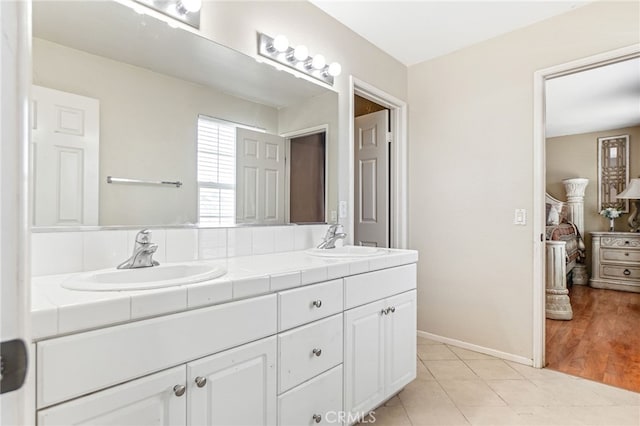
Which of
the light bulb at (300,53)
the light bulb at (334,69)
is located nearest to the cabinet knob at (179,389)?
the light bulb at (300,53)

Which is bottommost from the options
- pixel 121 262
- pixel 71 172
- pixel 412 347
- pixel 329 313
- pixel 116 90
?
pixel 412 347

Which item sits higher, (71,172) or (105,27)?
(105,27)

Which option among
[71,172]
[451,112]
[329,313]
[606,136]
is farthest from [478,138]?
[606,136]

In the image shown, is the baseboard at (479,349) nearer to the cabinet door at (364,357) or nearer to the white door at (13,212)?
the cabinet door at (364,357)

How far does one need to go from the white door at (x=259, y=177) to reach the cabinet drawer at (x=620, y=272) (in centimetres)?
514

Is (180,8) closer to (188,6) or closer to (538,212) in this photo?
(188,6)

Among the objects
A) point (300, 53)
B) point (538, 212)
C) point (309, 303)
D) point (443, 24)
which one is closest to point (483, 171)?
point (538, 212)

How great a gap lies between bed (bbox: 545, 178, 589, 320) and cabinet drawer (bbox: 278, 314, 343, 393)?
2.88 metres

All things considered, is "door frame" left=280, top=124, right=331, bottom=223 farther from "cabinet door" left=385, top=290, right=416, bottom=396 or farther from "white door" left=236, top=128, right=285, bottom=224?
"cabinet door" left=385, top=290, right=416, bottom=396

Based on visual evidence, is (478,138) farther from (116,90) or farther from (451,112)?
(116,90)

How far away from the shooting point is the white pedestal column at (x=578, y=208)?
5.12 meters

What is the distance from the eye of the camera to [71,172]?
1.26m

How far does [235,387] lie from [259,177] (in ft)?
3.65

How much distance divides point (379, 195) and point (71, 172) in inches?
89.3
